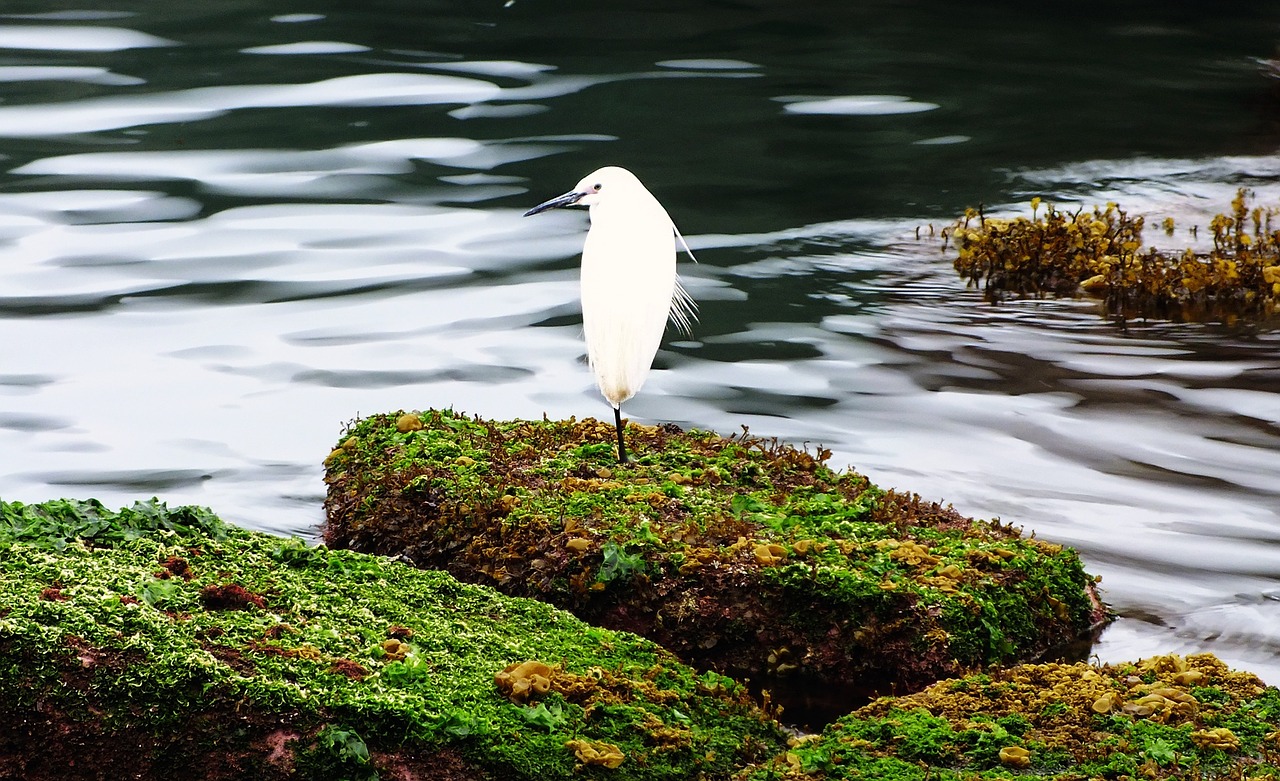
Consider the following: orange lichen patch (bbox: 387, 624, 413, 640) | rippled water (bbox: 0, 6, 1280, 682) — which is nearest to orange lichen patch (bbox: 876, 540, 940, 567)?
rippled water (bbox: 0, 6, 1280, 682)

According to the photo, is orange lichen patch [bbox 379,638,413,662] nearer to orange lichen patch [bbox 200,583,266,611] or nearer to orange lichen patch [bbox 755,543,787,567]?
orange lichen patch [bbox 200,583,266,611]

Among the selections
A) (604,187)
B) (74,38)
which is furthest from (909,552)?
(74,38)

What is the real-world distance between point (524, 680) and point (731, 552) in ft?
4.23

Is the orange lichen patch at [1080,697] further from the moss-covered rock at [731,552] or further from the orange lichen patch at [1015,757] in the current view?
the moss-covered rock at [731,552]

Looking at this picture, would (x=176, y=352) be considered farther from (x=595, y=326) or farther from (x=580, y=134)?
(x=580, y=134)

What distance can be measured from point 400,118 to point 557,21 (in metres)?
6.06

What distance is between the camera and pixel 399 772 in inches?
159

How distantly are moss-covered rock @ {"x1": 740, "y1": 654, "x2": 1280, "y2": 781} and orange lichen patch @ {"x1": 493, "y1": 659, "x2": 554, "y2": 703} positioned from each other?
633 mm

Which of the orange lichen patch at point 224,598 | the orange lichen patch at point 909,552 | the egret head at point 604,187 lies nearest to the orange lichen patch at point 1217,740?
the orange lichen patch at point 909,552

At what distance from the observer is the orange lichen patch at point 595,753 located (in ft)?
13.5

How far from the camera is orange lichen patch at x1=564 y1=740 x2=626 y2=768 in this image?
4121mm

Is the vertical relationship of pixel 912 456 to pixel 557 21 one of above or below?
below

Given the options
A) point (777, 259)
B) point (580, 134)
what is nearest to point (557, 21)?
point (580, 134)

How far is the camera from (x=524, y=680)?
14.3ft
